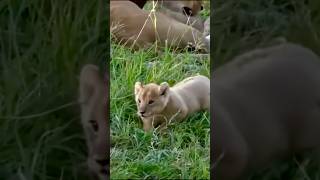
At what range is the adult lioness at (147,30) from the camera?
4.89ft

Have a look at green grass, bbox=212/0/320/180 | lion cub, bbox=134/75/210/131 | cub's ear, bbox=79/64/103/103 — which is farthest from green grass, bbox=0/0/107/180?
green grass, bbox=212/0/320/180

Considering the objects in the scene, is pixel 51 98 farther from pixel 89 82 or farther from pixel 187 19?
pixel 187 19

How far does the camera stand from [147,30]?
1.56 meters

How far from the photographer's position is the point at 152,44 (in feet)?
4.95

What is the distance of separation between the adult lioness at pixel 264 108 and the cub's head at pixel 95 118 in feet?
0.67

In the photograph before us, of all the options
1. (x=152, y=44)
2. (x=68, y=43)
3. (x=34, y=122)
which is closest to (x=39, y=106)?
(x=34, y=122)

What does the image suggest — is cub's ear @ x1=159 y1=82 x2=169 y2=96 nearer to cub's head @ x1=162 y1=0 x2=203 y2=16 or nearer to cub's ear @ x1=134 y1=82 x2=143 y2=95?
cub's ear @ x1=134 y1=82 x2=143 y2=95

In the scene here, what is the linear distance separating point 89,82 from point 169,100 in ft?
0.58

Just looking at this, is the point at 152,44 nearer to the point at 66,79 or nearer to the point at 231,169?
the point at 66,79

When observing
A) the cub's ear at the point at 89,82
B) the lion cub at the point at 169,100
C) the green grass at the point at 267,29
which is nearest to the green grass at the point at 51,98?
the cub's ear at the point at 89,82

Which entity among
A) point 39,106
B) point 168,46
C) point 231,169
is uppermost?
point 168,46

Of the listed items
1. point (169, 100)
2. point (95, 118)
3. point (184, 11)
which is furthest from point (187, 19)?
point (95, 118)

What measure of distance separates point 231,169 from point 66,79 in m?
0.35

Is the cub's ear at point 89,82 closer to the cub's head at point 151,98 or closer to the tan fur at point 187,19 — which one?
the cub's head at point 151,98
